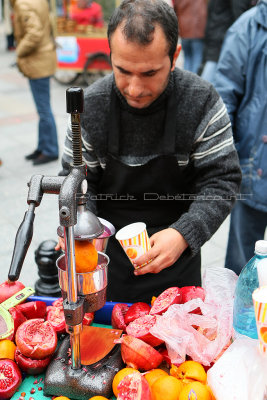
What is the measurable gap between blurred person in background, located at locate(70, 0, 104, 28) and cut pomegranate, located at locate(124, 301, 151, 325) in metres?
8.05

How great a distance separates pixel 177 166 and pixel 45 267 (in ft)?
3.66

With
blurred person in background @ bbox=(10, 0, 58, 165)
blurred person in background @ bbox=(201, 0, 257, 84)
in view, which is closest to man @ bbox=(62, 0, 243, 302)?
blurred person in background @ bbox=(201, 0, 257, 84)

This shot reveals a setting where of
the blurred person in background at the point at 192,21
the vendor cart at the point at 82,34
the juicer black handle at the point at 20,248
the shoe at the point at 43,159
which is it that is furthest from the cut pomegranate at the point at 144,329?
the vendor cart at the point at 82,34

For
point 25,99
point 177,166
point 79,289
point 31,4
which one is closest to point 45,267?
point 177,166

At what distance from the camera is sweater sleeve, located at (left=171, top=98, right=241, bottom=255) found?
1958 millimetres

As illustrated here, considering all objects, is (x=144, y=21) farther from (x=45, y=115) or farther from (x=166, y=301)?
(x=45, y=115)

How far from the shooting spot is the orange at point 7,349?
63.0 inches

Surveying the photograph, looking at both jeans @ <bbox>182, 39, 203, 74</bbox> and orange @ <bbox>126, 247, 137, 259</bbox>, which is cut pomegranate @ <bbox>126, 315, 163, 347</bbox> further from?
jeans @ <bbox>182, 39, 203, 74</bbox>

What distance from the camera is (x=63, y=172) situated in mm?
2051

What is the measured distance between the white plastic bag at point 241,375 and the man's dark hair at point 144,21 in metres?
1.05

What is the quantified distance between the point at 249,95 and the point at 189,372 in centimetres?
179

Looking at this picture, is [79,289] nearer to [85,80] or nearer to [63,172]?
[63,172]

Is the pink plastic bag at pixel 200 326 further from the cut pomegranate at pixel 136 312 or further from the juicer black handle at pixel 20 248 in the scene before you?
the juicer black handle at pixel 20 248

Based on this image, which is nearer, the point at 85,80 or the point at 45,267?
the point at 45,267
